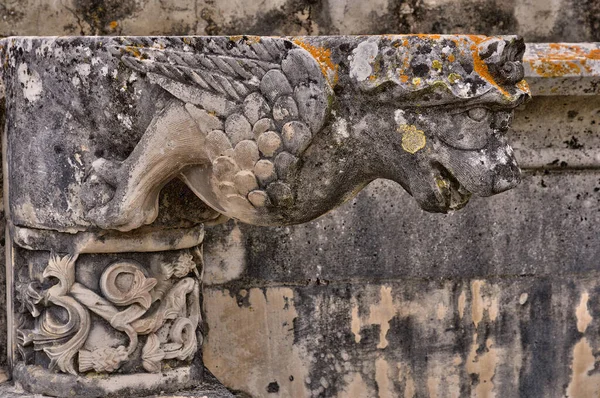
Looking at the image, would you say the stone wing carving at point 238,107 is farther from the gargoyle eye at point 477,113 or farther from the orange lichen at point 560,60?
the orange lichen at point 560,60

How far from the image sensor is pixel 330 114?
187cm

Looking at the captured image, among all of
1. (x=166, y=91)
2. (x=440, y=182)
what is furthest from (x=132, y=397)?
(x=440, y=182)

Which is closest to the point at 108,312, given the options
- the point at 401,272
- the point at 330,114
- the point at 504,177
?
the point at 330,114

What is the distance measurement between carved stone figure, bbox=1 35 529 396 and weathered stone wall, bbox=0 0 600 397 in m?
0.55

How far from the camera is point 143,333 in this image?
214 centimetres

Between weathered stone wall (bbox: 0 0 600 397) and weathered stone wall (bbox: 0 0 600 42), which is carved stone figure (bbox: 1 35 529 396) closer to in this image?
weathered stone wall (bbox: 0 0 600 397)

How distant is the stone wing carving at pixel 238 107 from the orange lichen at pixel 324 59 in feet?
0.05

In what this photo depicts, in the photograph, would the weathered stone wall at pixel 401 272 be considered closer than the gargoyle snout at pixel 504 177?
No

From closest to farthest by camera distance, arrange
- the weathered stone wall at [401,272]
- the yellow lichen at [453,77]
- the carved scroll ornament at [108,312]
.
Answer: the yellow lichen at [453,77] → the carved scroll ornament at [108,312] → the weathered stone wall at [401,272]

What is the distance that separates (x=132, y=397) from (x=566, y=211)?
1.41 metres

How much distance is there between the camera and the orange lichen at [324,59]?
6.11ft

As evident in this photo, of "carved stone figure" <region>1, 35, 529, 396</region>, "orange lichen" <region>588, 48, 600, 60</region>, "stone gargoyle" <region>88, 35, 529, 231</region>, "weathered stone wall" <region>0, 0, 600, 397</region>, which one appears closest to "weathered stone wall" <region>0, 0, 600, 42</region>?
"weathered stone wall" <region>0, 0, 600, 397</region>

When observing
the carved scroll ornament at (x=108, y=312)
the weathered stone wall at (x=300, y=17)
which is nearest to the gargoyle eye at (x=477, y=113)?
the carved scroll ornament at (x=108, y=312)

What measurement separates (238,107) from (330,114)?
0.17 metres
